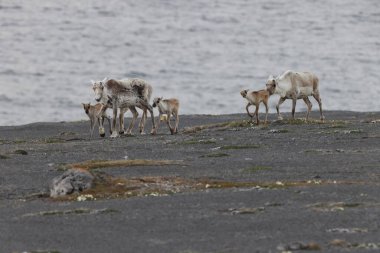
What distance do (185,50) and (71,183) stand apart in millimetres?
96993

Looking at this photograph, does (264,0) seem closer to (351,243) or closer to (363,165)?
(363,165)

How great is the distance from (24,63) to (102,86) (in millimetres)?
68209

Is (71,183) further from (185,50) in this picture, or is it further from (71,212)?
(185,50)

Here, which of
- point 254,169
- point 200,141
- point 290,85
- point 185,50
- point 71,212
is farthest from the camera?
point 185,50

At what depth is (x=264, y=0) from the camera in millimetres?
169875

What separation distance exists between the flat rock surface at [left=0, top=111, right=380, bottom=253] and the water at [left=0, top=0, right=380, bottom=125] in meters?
39.6

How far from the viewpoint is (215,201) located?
25.0 meters

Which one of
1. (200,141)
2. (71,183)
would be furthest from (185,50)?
(71,183)

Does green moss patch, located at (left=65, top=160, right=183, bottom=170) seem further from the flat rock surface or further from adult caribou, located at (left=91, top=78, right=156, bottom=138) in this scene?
adult caribou, located at (left=91, top=78, right=156, bottom=138)

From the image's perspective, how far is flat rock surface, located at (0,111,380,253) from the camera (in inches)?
831

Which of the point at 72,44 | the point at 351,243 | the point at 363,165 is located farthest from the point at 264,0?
the point at 351,243

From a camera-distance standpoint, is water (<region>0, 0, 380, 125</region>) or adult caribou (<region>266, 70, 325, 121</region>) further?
water (<region>0, 0, 380, 125</region>)

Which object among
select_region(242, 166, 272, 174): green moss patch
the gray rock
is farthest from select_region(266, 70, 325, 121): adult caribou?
the gray rock

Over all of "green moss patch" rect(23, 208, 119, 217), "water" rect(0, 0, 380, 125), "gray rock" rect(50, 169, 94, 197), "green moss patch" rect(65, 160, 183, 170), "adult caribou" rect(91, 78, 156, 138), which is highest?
"water" rect(0, 0, 380, 125)
